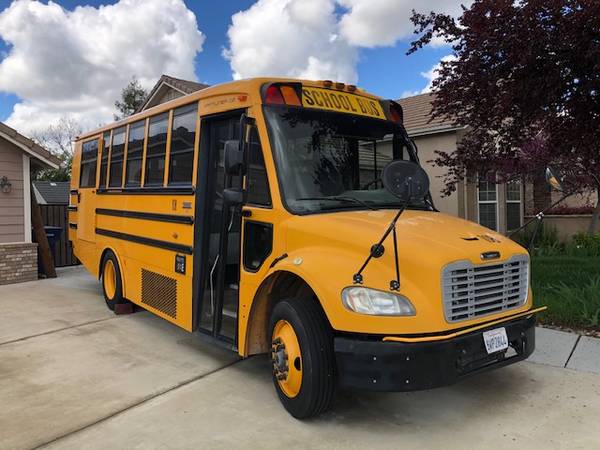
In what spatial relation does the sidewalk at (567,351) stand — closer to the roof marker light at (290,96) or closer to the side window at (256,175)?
the side window at (256,175)

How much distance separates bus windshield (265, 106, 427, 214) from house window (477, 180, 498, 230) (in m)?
10.3

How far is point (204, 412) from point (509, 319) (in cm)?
236

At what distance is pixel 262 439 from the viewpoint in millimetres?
3273

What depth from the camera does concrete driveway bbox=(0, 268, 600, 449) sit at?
3270 millimetres

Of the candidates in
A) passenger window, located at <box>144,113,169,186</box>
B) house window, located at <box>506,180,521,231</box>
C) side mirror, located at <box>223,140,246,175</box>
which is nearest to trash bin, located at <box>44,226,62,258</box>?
passenger window, located at <box>144,113,169,186</box>

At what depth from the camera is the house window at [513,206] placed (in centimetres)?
1443

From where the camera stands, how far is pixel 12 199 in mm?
9609

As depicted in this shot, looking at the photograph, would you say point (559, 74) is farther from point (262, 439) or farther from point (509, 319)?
point (262, 439)

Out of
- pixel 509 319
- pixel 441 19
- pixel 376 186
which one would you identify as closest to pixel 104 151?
pixel 376 186

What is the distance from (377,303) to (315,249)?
632 mm

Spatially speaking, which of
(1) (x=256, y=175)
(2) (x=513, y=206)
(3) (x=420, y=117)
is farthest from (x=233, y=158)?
(2) (x=513, y=206)

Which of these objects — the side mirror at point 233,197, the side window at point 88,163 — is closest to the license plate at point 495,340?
the side mirror at point 233,197

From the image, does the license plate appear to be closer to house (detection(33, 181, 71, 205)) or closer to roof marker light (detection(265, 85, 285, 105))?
roof marker light (detection(265, 85, 285, 105))

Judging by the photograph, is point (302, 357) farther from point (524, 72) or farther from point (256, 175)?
point (524, 72)
